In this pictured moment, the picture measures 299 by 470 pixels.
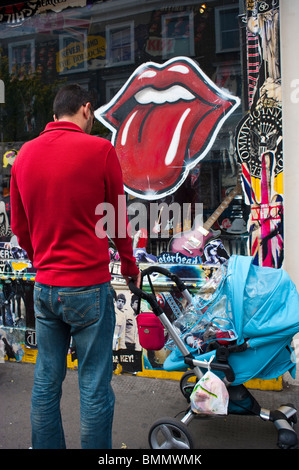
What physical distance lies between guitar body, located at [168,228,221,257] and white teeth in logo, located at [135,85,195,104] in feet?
4.04

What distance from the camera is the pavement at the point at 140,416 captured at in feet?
9.17

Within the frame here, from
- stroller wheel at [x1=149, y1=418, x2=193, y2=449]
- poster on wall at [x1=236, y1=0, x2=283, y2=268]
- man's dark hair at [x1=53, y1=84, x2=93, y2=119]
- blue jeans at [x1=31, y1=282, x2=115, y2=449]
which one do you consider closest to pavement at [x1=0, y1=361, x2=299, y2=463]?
stroller wheel at [x1=149, y1=418, x2=193, y2=449]

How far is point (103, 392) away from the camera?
7.06 feet

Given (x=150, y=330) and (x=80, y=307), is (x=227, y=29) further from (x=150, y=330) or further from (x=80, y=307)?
(x=80, y=307)

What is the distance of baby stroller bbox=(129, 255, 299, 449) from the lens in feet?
8.06

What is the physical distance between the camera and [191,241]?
149 inches

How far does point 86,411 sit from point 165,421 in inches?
23.7

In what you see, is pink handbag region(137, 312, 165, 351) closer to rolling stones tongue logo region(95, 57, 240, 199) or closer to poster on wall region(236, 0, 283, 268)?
poster on wall region(236, 0, 283, 268)

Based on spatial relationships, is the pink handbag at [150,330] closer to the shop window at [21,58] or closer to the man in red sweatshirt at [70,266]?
the man in red sweatshirt at [70,266]

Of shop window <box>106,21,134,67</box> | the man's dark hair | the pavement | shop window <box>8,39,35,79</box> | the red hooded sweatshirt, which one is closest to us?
the red hooded sweatshirt

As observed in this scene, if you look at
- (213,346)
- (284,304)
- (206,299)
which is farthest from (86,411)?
(284,304)

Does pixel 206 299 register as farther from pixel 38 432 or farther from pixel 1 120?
pixel 1 120

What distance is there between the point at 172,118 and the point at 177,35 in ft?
2.45

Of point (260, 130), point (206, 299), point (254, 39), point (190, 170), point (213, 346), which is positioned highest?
point (254, 39)
